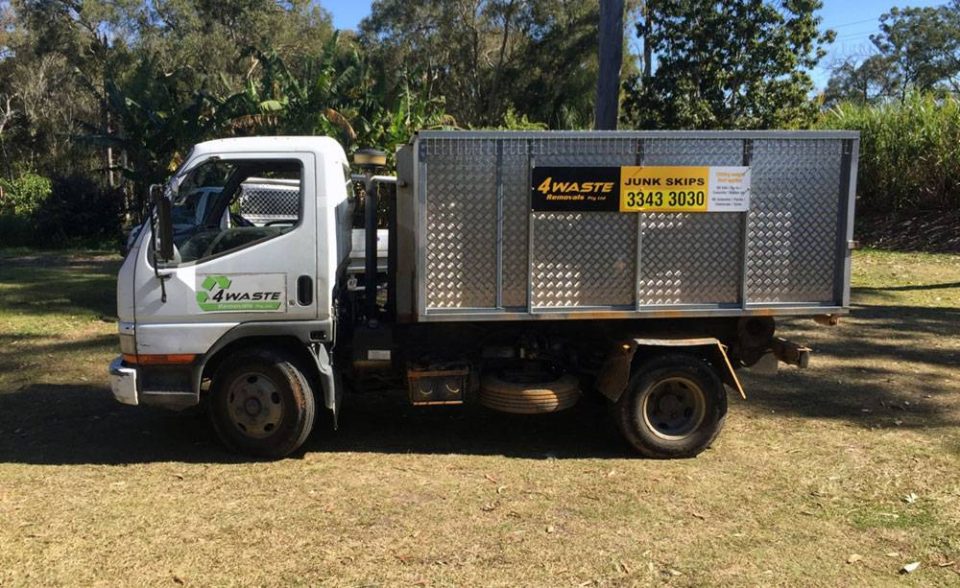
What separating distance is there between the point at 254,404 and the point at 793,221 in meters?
4.16

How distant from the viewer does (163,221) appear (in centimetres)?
521

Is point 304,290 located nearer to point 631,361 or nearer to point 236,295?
point 236,295

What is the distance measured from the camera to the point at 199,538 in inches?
178

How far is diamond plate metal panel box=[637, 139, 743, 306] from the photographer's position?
557cm

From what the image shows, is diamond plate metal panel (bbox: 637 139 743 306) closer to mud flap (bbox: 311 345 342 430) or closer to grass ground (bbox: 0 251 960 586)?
grass ground (bbox: 0 251 960 586)

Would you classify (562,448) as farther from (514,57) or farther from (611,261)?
(514,57)

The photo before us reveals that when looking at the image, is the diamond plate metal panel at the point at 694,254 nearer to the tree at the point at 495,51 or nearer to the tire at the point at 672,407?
the tire at the point at 672,407

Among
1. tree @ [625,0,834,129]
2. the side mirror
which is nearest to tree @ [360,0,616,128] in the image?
tree @ [625,0,834,129]

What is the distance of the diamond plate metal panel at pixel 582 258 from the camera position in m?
5.54

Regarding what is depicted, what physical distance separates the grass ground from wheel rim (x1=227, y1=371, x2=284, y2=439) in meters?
0.28

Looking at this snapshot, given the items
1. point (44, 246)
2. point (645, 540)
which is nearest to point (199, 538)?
point (645, 540)

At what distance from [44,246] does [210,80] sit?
15.3 metres

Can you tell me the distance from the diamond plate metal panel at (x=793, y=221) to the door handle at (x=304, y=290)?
3.17 meters

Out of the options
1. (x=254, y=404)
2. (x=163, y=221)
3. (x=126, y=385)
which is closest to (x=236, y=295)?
(x=163, y=221)
